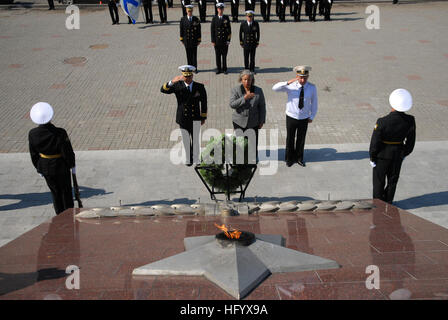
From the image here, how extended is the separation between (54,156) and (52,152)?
0.07 metres

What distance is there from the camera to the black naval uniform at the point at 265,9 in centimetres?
1970

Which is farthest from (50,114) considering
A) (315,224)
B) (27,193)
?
(315,224)

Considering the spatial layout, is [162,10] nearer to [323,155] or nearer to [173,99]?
[173,99]

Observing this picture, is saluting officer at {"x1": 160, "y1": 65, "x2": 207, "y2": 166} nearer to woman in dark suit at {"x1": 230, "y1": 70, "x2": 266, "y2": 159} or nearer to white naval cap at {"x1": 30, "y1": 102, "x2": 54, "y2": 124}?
woman in dark suit at {"x1": 230, "y1": 70, "x2": 266, "y2": 159}

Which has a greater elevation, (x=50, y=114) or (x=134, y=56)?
(x=50, y=114)

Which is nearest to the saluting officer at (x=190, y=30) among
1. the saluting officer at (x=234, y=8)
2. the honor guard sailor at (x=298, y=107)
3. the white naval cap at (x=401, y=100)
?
the honor guard sailor at (x=298, y=107)

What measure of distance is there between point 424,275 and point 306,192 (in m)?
3.90

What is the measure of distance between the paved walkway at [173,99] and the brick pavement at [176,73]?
0.04 metres

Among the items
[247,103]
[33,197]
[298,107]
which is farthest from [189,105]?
[33,197]

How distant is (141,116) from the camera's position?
34.0ft

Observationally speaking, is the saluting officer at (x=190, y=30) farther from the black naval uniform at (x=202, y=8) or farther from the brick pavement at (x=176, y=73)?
the black naval uniform at (x=202, y=8)

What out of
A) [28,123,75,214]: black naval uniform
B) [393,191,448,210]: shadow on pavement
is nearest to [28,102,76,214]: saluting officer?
[28,123,75,214]: black naval uniform

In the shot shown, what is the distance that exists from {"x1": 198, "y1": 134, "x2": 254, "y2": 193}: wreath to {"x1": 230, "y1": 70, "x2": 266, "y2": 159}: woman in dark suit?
1.46 metres

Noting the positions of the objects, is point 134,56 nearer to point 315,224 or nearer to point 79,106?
point 79,106
